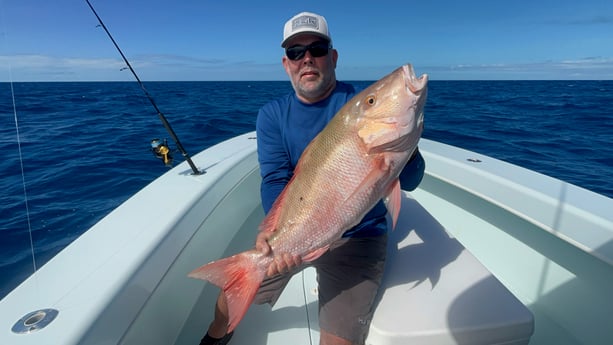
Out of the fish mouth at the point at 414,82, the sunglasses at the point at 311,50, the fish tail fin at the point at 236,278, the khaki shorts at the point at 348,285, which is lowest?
the khaki shorts at the point at 348,285

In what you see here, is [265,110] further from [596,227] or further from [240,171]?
[596,227]

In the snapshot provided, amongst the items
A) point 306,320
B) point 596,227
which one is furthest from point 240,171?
point 596,227

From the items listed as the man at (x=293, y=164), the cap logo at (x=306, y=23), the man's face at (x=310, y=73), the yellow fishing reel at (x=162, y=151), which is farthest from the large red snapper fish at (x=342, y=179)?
the yellow fishing reel at (x=162, y=151)

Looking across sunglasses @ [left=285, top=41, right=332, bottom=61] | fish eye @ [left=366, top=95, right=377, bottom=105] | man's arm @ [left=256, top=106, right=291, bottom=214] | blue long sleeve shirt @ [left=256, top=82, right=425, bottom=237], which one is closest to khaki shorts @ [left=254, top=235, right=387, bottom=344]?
blue long sleeve shirt @ [left=256, top=82, right=425, bottom=237]

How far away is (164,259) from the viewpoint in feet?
6.02

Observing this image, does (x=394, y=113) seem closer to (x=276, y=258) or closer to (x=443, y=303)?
(x=276, y=258)

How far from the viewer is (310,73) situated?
90.7 inches

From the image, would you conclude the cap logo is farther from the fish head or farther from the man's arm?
the fish head

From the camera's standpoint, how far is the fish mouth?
1476 mm

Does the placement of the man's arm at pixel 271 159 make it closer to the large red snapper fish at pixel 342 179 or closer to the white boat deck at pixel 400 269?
the white boat deck at pixel 400 269

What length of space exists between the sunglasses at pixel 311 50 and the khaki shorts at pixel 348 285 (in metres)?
1.22

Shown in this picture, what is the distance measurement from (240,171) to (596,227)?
8.65ft

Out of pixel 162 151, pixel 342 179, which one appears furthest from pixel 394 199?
pixel 162 151

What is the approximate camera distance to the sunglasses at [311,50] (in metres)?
2.28
